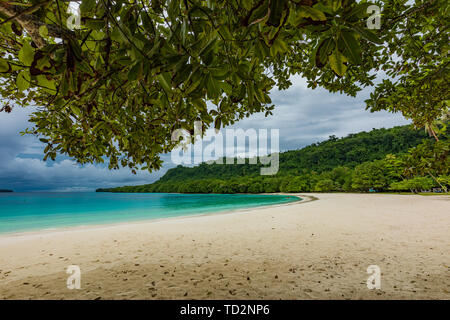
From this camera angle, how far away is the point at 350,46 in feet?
2.92

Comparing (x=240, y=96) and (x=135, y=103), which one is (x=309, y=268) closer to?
(x=240, y=96)

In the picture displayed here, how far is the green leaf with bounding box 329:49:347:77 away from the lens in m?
0.96

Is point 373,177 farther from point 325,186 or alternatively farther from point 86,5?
point 86,5

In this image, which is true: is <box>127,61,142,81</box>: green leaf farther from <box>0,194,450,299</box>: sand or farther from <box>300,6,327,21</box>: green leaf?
<box>0,194,450,299</box>: sand

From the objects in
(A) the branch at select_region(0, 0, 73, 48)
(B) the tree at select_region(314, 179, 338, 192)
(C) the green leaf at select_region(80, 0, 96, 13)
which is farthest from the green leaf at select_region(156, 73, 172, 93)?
(B) the tree at select_region(314, 179, 338, 192)

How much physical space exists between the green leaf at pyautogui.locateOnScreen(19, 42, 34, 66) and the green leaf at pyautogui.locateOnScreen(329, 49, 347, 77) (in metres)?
1.46

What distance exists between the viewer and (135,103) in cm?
202

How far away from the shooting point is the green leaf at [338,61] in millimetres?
956

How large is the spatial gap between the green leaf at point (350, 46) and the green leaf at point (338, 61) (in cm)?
3

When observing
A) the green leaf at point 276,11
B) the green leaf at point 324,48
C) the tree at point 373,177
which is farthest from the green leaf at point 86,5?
the tree at point 373,177

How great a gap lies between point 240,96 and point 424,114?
510 cm

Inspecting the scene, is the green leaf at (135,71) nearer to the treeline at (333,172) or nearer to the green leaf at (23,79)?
the green leaf at (23,79)
